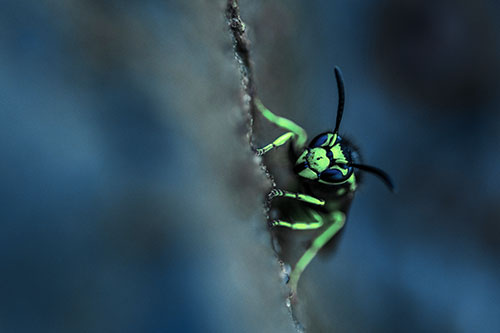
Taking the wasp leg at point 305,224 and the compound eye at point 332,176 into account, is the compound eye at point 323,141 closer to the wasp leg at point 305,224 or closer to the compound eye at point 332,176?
the compound eye at point 332,176

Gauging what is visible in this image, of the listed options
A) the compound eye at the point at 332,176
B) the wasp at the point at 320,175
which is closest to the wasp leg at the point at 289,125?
the wasp at the point at 320,175

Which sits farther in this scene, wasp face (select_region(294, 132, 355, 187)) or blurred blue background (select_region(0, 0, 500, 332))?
wasp face (select_region(294, 132, 355, 187))

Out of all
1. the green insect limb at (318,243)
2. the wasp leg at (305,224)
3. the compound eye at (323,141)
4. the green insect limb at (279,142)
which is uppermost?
the green insect limb at (279,142)

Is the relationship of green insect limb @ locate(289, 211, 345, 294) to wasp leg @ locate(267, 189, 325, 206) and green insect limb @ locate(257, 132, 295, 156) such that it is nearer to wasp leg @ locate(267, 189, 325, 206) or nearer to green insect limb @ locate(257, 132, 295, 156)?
wasp leg @ locate(267, 189, 325, 206)

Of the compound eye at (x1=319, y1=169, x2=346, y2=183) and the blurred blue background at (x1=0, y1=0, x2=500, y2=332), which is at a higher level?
the blurred blue background at (x1=0, y1=0, x2=500, y2=332)

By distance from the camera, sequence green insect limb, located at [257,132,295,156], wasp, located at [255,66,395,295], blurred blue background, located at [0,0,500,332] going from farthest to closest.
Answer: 1. wasp, located at [255,66,395,295]
2. green insect limb, located at [257,132,295,156]
3. blurred blue background, located at [0,0,500,332]

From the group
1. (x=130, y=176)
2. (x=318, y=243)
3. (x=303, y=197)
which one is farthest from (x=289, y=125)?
(x=130, y=176)

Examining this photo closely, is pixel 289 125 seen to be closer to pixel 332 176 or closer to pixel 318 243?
pixel 332 176

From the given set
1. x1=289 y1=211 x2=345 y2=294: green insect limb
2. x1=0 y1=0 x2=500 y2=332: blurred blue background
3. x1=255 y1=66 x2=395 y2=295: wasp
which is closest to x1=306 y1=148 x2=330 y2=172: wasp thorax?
x1=255 y1=66 x2=395 y2=295: wasp

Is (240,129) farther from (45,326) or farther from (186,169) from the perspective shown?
(45,326)
